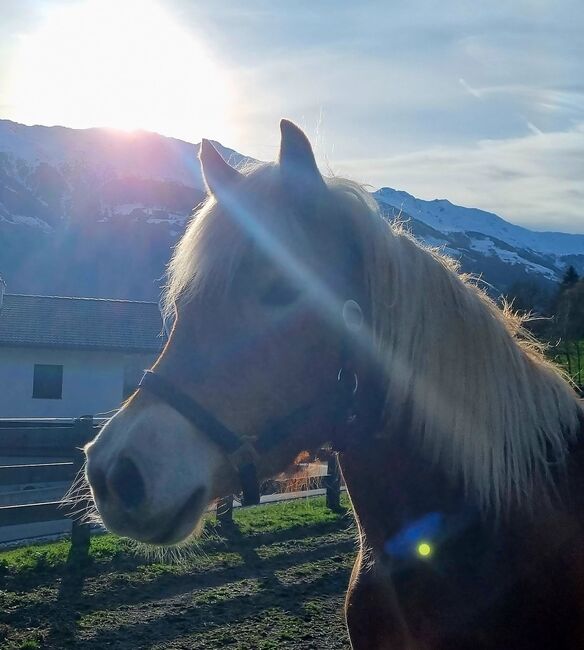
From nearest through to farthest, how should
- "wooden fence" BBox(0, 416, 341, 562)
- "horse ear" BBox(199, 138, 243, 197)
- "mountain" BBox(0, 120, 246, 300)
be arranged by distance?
"horse ear" BBox(199, 138, 243, 197)
"wooden fence" BBox(0, 416, 341, 562)
"mountain" BBox(0, 120, 246, 300)

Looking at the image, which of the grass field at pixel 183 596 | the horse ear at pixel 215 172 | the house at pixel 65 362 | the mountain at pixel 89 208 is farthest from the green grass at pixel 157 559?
the mountain at pixel 89 208

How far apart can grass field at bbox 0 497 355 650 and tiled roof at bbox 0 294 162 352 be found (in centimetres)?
1906

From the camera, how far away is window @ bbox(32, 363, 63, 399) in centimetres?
2559

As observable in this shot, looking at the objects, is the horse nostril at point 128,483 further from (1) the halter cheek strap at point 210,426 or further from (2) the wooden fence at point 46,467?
(2) the wooden fence at point 46,467

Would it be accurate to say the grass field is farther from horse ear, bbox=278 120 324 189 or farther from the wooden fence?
horse ear, bbox=278 120 324 189

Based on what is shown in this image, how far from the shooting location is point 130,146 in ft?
433

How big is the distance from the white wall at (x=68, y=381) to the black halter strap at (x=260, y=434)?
80.2ft

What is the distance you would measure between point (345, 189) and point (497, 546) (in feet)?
3.98

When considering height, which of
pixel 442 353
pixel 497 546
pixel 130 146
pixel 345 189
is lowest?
pixel 497 546

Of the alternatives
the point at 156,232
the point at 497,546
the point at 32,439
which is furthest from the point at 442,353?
the point at 156,232

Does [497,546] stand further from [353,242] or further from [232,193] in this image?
[232,193]

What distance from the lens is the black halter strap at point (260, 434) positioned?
6.05ft

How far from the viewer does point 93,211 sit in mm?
95188

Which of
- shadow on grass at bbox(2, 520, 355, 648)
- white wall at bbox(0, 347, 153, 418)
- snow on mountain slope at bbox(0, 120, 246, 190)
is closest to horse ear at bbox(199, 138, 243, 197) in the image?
shadow on grass at bbox(2, 520, 355, 648)
